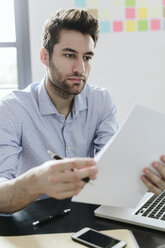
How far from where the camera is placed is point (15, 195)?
0.93 metres

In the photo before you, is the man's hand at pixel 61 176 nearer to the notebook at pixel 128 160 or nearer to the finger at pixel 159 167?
the notebook at pixel 128 160

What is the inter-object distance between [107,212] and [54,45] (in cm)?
78

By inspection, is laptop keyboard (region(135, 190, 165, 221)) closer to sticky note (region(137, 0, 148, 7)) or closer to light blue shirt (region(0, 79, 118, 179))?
light blue shirt (region(0, 79, 118, 179))

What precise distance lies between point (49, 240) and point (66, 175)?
0.20 metres

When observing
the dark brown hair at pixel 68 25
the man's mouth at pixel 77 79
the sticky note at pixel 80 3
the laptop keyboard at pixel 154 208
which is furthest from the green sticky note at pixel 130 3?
the laptop keyboard at pixel 154 208

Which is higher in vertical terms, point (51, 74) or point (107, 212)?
point (51, 74)

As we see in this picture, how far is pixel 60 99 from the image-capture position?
1.44 m

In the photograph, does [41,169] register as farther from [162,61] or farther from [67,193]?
[162,61]

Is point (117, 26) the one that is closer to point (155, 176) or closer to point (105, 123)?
point (105, 123)

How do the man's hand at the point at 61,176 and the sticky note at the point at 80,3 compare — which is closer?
the man's hand at the point at 61,176

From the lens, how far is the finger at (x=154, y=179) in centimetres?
85

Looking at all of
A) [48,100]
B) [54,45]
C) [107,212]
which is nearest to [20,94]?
[48,100]

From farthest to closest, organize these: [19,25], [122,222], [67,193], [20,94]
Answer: [19,25], [20,94], [122,222], [67,193]

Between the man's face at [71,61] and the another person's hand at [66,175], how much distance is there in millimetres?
683
